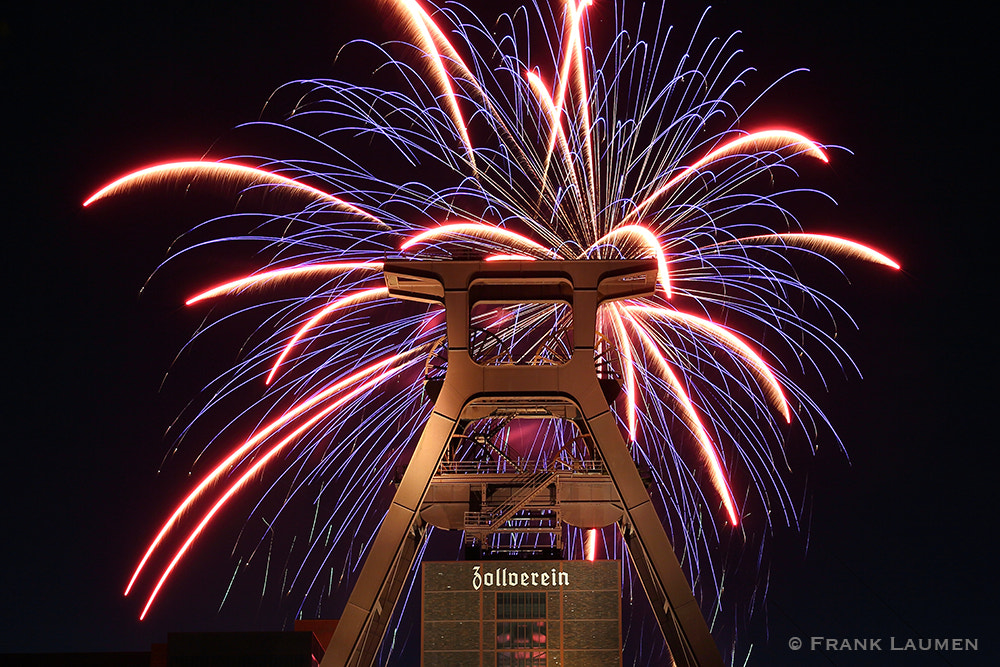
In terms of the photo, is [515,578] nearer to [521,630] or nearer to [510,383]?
[521,630]

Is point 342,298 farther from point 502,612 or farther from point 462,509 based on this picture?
point 502,612

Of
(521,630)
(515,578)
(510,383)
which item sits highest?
(510,383)

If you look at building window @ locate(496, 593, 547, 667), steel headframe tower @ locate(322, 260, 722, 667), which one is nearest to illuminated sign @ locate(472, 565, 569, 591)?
building window @ locate(496, 593, 547, 667)

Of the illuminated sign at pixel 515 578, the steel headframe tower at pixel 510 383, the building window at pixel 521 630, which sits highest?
the steel headframe tower at pixel 510 383

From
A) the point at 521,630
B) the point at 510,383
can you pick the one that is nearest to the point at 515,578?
the point at 521,630

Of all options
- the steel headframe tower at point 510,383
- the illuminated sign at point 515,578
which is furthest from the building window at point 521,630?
the steel headframe tower at point 510,383

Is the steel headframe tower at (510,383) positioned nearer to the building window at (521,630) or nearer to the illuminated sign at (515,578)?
the illuminated sign at (515,578)

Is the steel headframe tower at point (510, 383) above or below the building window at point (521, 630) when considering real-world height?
above

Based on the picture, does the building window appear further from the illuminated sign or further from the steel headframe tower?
A: the steel headframe tower

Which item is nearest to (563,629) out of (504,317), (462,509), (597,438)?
(462,509)
